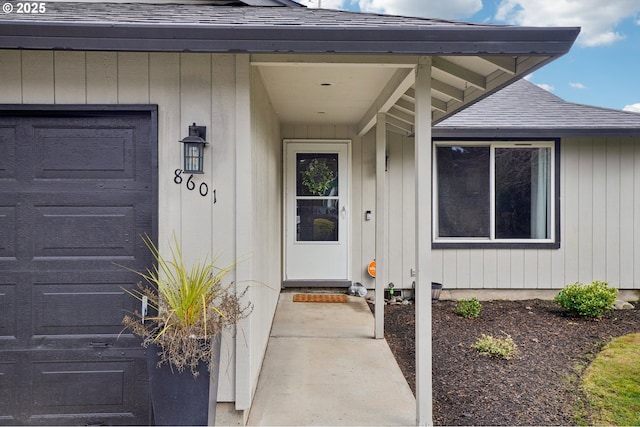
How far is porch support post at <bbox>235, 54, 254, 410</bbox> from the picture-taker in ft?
8.22

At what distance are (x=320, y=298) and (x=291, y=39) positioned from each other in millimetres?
4197

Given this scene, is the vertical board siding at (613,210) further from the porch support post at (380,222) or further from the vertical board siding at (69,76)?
the vertical board siding at (69,76)

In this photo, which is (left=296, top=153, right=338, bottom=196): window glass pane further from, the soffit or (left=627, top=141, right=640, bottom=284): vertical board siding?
(left=627, top=141, right=640, bottom=284): vertical board siding

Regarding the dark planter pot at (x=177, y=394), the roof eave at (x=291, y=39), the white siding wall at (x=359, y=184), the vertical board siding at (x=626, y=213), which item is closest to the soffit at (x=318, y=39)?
the roof eave at (x=291, y=39)

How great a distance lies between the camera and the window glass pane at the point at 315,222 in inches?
240

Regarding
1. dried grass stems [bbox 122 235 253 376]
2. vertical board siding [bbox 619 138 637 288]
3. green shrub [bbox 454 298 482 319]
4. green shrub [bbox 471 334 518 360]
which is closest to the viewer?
dried grass stems [bbox 122 235 253 376]

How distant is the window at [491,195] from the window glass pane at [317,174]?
149 cm

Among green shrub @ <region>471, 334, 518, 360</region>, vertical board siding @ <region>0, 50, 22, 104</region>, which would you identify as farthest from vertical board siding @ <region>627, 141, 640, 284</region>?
vertical board siding @ <region>0, 50, 22, 104</region>

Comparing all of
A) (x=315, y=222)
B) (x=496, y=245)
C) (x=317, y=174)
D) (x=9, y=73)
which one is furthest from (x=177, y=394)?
(x=496, y=245)

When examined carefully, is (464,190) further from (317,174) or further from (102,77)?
(102,77)

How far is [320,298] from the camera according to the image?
5.79 metres

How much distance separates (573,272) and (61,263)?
20.7ft

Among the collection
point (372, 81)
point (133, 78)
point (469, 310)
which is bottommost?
point (469, 310)

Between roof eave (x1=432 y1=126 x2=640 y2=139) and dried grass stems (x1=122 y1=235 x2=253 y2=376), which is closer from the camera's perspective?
dried grass stems (x1=122 y1=235 x2=253 y2=376)
